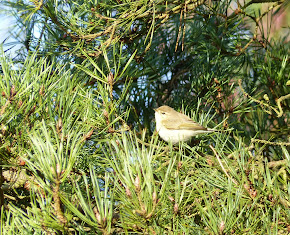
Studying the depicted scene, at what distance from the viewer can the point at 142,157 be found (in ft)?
3.55

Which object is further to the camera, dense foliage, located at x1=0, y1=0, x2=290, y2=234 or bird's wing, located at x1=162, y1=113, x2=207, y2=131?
bird's wing, located at x1=162, y1=113, x2=207, y2=131

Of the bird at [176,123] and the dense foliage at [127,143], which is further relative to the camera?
the bird at [176,123]

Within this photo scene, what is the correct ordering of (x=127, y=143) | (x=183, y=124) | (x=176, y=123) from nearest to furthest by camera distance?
(x=127, y=143)
(x=183, y=124)
(x=176, y=123)

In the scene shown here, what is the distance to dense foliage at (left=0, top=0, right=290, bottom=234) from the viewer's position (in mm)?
1034

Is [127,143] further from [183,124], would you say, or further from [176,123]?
[176,123]

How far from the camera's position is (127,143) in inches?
45.6

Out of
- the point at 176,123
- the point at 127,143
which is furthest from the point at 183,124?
the point at 127,143

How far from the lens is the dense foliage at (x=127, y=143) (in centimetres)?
103

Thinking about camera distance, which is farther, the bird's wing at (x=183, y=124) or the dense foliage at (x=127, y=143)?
the bird's wing at (x=183, y=124)

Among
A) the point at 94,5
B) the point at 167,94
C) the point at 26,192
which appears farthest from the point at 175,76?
the point at 26,192

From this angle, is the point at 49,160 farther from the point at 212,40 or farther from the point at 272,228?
the point at 212,40

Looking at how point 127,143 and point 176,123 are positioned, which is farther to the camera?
point 176,123

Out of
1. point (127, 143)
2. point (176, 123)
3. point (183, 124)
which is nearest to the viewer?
point (127, 143)

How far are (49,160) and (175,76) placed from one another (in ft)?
4.97
